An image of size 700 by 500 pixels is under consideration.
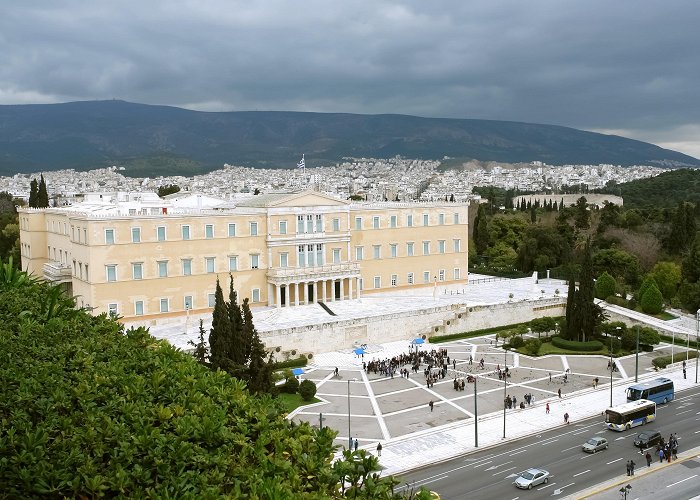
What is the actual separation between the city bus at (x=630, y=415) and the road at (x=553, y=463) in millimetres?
348

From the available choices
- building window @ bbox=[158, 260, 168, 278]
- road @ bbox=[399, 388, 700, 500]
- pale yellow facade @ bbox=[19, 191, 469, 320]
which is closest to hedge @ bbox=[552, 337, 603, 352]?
road @ bbox=[399, 388, 700, 500]

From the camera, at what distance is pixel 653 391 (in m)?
36.7

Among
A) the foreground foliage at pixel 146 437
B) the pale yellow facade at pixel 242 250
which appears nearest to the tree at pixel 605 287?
the pale yellow facade at pixel 242 250

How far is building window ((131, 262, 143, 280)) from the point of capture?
4769cm

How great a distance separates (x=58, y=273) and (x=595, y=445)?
4012cm

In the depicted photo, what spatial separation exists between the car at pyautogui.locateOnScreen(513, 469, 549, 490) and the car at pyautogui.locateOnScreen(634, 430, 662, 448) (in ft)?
21.1

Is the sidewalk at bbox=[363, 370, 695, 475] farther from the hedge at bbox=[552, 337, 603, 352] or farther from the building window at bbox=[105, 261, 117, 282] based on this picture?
the building window at bbox=[105, 261, 117, 282]

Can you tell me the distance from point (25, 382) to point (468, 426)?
1033 inches

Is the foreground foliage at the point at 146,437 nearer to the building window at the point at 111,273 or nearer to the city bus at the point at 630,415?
the city bus at the point at 630,415

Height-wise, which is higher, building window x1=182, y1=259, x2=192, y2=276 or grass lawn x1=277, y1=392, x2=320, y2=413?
building window x1=182, y1=259, x2=192, y2=276

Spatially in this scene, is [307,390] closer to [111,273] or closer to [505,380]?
[505,380]

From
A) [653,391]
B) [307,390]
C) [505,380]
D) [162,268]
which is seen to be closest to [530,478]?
[505,380]

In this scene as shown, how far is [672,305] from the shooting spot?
57938 mm

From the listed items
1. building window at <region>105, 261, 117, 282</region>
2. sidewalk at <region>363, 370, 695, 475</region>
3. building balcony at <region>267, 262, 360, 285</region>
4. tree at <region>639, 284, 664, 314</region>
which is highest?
building window at <region>105, 261, 117, 282</region>
